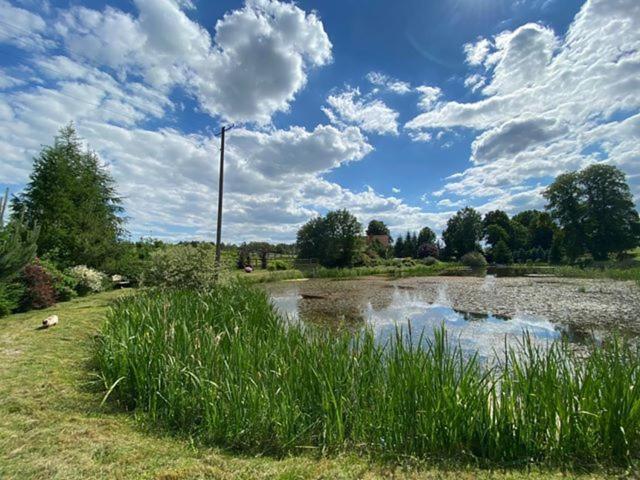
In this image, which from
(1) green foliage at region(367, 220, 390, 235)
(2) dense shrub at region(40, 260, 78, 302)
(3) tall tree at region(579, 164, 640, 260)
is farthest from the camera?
(1) green foliage at region(367, 220, 390, 235)

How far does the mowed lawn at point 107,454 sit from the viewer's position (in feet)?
7.04

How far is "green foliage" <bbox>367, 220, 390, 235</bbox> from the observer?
68438 mm

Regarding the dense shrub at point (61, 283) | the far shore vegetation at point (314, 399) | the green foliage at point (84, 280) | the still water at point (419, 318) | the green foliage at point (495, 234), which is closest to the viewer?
the far shore vegetation at point (314, 399)

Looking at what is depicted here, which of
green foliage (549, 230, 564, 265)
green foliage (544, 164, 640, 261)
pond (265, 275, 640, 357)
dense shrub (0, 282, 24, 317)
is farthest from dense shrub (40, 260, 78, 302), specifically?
green foliage (549, 230, 564, 265)

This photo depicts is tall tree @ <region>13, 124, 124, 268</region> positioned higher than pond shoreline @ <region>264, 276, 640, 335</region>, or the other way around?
tall tree @ <region>13, 124, 124, 268</region>

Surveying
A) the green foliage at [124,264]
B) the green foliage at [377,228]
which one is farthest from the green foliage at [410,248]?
the green foliage at [124,264]

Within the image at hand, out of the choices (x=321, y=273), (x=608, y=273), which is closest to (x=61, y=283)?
(x=321, y=273)

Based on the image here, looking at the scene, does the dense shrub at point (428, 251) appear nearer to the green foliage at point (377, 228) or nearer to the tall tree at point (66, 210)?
the green foliage at point (377, 228)

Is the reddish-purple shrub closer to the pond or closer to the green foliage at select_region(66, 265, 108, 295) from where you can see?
the green foliage at select_region(66, 265, 108, 295)

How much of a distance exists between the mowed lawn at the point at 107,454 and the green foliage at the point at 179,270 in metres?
4.77

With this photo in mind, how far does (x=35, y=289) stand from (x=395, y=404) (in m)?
8.88

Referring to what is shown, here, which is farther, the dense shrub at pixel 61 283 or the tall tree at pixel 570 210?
the tall tree at pixel 570 210

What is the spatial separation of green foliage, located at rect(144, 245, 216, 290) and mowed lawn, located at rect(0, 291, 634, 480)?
4.77m

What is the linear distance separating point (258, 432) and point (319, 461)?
60 cm
